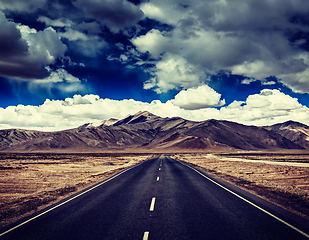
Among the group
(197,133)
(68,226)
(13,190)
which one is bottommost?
(13,190)

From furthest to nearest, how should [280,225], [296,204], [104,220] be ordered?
[296,204] → [104,220] → [280,225]

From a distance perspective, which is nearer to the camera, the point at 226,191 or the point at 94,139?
the point at 226,191

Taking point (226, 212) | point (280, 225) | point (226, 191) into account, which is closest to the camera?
point (280, 225)

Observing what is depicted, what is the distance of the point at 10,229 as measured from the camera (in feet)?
21.8

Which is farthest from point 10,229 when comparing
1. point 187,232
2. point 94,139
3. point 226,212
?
point 94,139

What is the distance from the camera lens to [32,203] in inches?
401

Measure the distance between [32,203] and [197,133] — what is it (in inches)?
7249

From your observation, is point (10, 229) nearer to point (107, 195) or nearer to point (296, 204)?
point (107, 195)

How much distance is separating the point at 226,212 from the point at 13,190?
1364 cm

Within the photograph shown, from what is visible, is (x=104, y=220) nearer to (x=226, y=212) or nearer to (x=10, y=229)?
(x=10, y=229)

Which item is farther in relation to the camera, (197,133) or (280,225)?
(197,133)

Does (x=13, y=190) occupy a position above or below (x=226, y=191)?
below

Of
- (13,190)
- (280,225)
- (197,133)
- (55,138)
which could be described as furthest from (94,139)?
(280,225)

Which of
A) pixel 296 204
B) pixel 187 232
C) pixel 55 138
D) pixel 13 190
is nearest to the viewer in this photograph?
pixel 187 232
